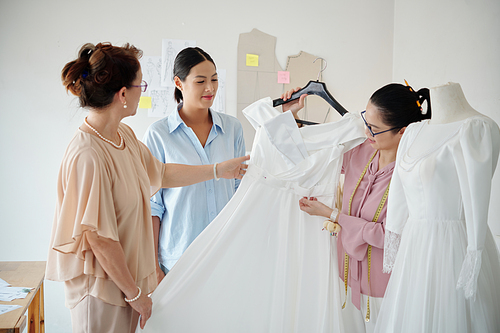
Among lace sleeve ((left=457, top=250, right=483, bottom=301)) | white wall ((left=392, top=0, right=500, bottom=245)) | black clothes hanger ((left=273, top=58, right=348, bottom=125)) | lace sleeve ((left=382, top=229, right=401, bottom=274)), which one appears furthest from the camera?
white wall ((left=392, top=0, right=500, bottom=245))

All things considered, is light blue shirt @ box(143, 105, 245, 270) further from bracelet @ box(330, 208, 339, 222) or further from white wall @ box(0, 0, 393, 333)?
white wall @ box(0, 0, 393, 333)

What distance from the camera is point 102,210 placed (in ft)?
3.78

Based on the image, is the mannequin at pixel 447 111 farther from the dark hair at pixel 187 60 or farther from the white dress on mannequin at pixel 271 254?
the dark hair at pixel 187 60

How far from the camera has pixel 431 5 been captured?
2797mm

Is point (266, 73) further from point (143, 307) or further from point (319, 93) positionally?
point (143, 307)

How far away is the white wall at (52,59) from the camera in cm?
287

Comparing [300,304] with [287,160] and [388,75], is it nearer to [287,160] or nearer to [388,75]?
[287,160]

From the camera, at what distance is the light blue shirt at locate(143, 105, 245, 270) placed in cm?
181

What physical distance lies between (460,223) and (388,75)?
2.55 metres

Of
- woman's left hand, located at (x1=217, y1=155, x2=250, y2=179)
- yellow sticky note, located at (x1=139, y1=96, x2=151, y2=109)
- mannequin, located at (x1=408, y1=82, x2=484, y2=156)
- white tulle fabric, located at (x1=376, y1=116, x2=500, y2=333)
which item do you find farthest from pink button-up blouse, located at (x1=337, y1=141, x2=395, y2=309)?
yellow sticky note, located at (x1=139, y1=96, x2=151, y2=109)

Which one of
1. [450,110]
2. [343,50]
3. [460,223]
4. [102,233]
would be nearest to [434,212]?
[460,223]

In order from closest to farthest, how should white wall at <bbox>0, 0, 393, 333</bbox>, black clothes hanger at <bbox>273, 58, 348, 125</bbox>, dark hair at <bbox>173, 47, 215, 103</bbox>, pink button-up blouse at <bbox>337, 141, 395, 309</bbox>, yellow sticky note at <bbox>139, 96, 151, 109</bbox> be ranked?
pink button-up blouse at <bbox>337, 141, 395, 309</bbox>, black clothes hanger at <bbox>273, 58, 348, 125</bbox>, dark hair at <bbox>173, 47, 215, 103</bbox>, white wall at <bbox>0, 0, 393, 333</bbox>, yellow sticky note at <bbox>139, 96, 151, 109</bbox>

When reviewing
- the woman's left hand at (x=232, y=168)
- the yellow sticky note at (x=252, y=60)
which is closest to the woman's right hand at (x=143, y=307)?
the woman's left hand at (x=232, y=168)

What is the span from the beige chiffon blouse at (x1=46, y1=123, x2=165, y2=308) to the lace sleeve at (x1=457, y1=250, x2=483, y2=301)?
1045 mm
